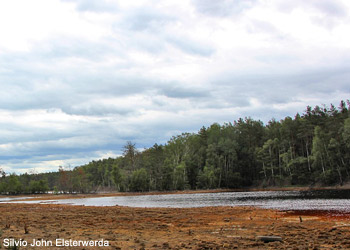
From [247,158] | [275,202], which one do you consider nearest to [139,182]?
[247,158]

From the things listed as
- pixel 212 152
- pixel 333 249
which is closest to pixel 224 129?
pixel 212 152

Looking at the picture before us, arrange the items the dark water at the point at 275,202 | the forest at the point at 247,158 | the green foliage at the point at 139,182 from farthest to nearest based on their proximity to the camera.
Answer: the green foliage at the point at 139,182 → the forest at the point at 247,158 → the dark water at the point at 275,202

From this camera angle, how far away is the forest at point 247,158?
90.0 m

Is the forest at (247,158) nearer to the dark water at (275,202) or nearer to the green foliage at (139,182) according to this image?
the green foliage at (139,182)

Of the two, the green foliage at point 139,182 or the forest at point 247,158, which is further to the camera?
the green foliage at point 139,182

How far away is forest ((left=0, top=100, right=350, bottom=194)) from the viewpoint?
90031 millimetres

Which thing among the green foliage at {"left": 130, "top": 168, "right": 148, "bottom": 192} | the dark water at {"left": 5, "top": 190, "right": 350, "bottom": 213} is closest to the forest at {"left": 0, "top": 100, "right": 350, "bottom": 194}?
the green foliage at {"left": 130, "top": 168, "right": 148, "bottom": 192}

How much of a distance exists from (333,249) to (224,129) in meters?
122

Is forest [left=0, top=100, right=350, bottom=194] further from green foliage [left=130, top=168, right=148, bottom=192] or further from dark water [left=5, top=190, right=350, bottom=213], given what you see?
dark water [left=5, top=190, right=350, bottom=213]

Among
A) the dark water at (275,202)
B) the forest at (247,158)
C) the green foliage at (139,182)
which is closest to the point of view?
the dark water at (275,202)

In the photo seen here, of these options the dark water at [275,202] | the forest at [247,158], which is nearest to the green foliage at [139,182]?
the forest at [247,158]

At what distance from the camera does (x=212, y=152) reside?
396ft

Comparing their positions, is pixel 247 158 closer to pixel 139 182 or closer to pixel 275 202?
pixel 139 182

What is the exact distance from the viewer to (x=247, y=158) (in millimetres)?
122750
